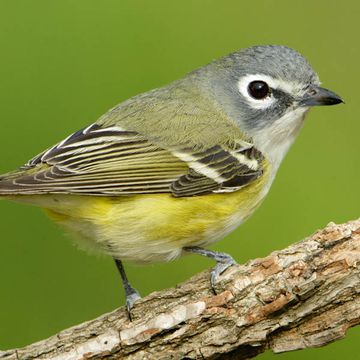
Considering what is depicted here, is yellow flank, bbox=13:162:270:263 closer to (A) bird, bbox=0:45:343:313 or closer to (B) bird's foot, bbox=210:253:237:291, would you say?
(A) bird, bbox=0:45:343:313

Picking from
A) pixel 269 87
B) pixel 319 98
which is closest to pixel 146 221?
pixel 269 87

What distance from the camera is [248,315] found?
15.0 feet

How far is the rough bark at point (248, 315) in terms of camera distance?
4.45 metres

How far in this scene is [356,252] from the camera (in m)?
4.48

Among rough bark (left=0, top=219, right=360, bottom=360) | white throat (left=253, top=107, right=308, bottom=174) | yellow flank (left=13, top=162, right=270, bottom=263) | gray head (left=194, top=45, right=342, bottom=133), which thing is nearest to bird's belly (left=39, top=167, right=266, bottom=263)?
yellow flank (left=13, top=162, right=270, bottom=263)

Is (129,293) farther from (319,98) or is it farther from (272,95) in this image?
(319,98)

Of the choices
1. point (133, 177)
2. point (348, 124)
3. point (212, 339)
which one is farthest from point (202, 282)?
point (348, 124)

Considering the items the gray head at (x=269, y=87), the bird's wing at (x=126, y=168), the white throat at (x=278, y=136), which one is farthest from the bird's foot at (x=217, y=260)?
the gray head at (x=269, y=87)

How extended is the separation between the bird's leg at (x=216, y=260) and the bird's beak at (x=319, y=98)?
1.21m

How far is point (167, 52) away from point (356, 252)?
2937 mm

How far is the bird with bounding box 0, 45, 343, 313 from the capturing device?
505 centimetres

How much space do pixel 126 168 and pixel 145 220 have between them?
39 cm

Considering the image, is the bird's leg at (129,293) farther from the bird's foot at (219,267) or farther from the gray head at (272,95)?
the gray head at (272,95)

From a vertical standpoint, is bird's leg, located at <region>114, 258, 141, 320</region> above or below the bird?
below
